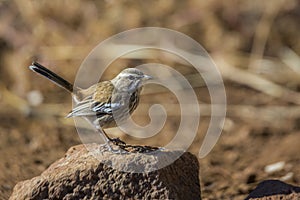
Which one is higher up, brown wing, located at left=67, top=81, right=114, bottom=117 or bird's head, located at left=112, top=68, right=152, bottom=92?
bird's head, located at left=112, top=68, right=152, bottom=92

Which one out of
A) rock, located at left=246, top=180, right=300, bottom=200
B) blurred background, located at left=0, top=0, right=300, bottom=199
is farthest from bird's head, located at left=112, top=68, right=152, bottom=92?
blurred background, located at left=0, top=0, right=300, bottom=199

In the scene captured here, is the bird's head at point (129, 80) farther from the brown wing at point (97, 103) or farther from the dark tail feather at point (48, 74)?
the dark tail feather at point (48, 74)

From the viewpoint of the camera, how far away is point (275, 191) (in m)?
4.99

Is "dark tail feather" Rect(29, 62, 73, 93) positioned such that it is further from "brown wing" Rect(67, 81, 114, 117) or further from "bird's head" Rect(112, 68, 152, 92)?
"bird's head" Rect(112, 68, 152, 92)

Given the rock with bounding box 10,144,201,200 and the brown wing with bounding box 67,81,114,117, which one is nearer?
the rock with bounding box 10,144,201,200

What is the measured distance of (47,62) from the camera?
973 cm

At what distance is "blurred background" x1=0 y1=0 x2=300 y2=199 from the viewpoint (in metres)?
7.72

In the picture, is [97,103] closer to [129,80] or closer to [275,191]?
[129,80]

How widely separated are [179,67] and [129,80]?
14.6 ft

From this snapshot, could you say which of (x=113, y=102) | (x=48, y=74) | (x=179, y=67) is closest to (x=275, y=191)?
(x=113, y=102)

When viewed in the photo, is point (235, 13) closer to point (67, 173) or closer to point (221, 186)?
point (221, 186)

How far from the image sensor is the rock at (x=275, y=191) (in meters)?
4.94

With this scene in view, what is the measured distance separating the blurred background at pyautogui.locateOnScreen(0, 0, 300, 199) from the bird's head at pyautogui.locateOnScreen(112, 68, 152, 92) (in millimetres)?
1913

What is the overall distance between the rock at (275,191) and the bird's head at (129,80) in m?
1.17
